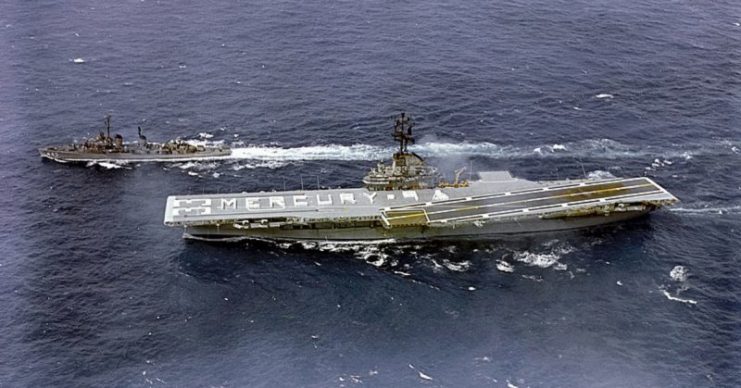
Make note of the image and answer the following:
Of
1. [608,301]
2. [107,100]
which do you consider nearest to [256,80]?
[107,100]

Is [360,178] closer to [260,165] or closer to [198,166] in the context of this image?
[260,165]

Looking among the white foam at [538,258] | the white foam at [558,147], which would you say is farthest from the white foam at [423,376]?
the white foam at [558,147]

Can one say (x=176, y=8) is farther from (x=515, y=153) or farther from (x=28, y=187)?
(x=515, y=153)

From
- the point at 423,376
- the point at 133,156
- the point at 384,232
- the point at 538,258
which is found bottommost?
the point at 423,376

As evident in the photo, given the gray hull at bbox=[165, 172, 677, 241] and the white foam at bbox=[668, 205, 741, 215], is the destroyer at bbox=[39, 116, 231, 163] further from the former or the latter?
the white foam at bbox=[668, 205, 741, 215]

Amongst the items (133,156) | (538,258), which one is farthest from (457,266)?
(133,156)

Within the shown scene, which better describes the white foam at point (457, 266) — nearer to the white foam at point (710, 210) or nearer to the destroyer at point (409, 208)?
the destroyer at point (409, 208)
